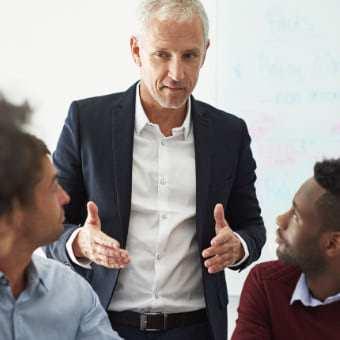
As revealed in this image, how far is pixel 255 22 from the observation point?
316cm

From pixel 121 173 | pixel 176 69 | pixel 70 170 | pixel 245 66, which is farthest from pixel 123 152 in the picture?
pixel 245 66

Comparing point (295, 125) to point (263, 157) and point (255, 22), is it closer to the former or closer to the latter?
point (263, 157)

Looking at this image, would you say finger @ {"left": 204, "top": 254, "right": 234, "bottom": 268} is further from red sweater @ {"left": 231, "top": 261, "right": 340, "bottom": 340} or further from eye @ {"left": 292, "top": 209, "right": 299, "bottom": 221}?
eye @ {"left": 292, "top": 209, "right": 299, "bottom": 221}

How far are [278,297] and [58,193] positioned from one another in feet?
2.50

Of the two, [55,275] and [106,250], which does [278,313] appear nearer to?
[106,250]

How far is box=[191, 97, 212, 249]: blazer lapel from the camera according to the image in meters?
1.83

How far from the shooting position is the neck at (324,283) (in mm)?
1715

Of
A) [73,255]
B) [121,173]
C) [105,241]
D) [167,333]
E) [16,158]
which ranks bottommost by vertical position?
[167,333]

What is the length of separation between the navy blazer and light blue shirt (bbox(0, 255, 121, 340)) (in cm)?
34

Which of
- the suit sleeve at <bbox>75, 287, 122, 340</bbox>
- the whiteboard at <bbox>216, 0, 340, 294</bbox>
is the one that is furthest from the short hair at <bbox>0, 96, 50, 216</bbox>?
the whiteboard at <bbox>216, 0, 340, 294</bbox>

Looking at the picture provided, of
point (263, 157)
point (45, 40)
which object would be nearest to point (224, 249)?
point (263, 157)

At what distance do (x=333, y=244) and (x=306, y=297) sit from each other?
17 centimetres

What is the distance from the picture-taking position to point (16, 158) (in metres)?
1.16

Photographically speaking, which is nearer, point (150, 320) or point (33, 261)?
point (33, 261)
